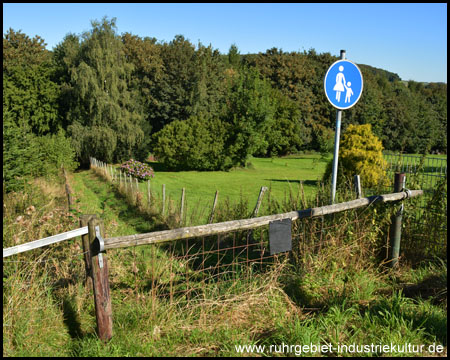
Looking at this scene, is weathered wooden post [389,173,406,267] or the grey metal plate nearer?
the grey metal plate

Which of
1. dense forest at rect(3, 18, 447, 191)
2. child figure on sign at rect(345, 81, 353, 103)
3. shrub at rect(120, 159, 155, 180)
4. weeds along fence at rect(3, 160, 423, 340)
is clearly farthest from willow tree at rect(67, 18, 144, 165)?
child figure on sign at rect(345, 81, 353, 103)

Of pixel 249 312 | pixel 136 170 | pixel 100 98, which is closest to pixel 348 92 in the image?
pixel 249 312

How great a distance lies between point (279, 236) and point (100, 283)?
1.75m

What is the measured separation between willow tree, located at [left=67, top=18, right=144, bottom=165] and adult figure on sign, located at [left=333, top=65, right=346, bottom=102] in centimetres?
2481

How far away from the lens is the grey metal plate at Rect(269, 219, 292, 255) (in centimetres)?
376

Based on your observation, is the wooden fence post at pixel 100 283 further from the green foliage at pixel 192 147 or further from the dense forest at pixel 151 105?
the green foliage at pixel 192 147

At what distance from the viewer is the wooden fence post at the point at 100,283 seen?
3090 mm

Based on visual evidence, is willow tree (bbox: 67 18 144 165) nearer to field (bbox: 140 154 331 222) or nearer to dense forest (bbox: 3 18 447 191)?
dense forest (bbox: 3 18 447 191)

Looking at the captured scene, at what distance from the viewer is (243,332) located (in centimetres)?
324

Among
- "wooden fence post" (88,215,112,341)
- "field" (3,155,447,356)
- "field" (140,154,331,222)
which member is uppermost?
"wooden fence post" (88,215,112,341)

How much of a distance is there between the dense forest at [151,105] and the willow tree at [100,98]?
0.07 metres

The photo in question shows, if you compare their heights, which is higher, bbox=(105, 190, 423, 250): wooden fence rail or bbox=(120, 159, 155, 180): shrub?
bbox=(105, 190, 423, 250): wooden fence rail

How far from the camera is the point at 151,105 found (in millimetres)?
38031

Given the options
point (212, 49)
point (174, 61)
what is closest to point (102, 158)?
point (174, 61)
